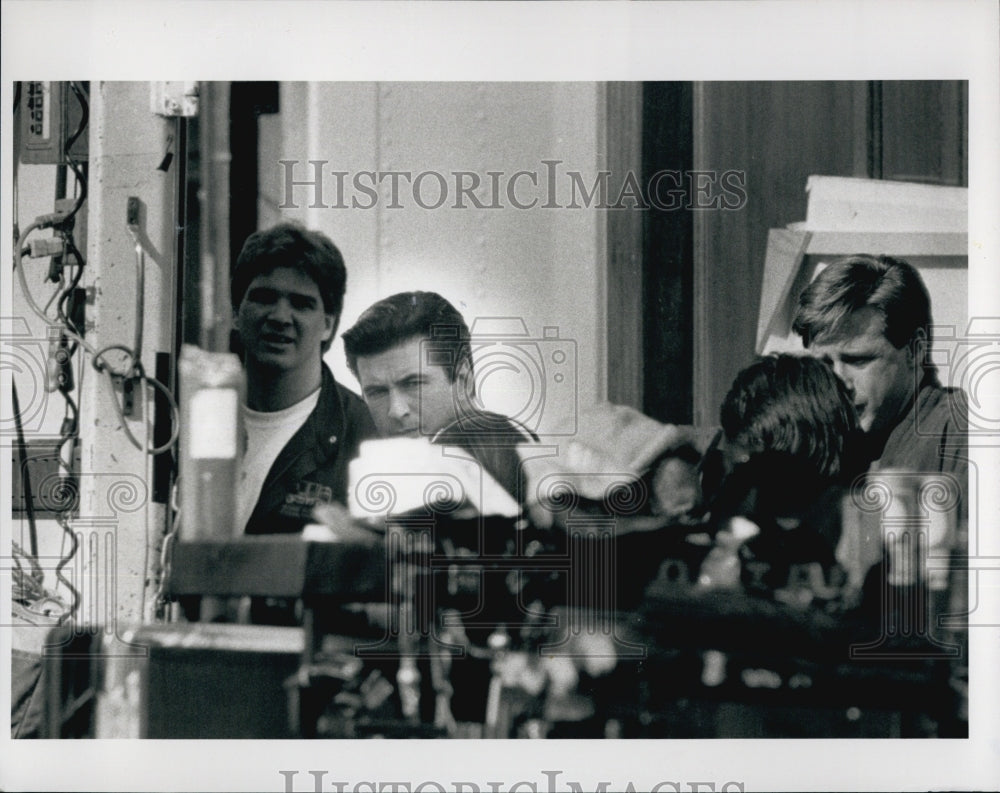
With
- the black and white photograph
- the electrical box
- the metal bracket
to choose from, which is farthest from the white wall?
the electrical box

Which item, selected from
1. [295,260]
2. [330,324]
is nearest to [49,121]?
[295,260]

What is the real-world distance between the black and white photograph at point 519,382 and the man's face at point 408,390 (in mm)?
10

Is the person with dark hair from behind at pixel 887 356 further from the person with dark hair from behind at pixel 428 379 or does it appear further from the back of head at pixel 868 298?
the person with dark hair from behind at pixel 428 379

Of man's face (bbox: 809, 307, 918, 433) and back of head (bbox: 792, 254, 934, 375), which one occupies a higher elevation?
back of head (bbox: 792, 254, 934, 375)

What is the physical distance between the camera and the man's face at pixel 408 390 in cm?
350

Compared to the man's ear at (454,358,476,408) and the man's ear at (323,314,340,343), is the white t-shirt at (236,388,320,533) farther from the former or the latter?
the man's ear at (454,358,476,408)

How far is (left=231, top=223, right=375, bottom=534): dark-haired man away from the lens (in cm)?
350

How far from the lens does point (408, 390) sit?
11.5 ft

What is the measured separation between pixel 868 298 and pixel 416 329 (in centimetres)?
130

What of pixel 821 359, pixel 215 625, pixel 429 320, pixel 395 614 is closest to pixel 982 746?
pixel 821 359

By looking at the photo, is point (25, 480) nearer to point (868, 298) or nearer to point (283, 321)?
point (283, 321)

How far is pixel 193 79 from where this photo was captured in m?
3.49

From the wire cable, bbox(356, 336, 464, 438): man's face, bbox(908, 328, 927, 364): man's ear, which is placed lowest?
the wire cable

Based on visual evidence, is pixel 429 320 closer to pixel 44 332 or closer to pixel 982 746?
pixel 44 332
